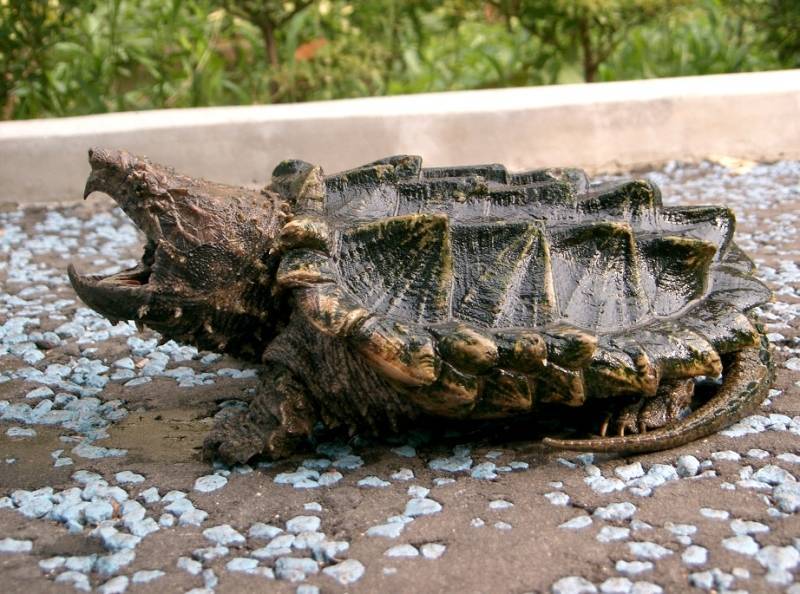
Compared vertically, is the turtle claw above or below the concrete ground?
above

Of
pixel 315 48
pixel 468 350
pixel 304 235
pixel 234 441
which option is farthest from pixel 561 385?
pixel 315 48

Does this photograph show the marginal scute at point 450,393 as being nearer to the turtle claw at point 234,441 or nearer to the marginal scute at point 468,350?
the marginal scute at point 468,350

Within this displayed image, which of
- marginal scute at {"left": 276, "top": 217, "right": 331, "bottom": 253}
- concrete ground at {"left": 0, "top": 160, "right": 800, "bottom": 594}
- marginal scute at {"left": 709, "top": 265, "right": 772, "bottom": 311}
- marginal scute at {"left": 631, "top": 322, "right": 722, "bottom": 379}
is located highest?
marginal scute at {"left": 276, "top": 217, "right": 331, "bottom": 253}

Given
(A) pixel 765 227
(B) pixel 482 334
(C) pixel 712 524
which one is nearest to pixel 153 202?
(B) pixel 482 334

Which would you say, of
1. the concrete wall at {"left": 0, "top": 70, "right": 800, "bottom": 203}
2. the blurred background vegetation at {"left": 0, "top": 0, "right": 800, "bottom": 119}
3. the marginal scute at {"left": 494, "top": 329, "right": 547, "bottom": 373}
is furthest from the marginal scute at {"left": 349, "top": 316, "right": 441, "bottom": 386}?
the blurred background vegetation at {"left": 0, "top": 0, "right": 800, "bottom": 119}

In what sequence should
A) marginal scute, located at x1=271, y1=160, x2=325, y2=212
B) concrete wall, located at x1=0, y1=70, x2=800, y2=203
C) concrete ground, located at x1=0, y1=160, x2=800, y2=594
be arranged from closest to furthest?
concrete ground, located at x1=0, y1=160, x2=800, y2=594
marginal scute, located at x1=271, y1=160, x2=325, y2=212
concrete wall, located at x1=0, y1=70, x2=800, y2=203

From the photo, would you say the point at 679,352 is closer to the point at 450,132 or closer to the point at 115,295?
the point at 115,295

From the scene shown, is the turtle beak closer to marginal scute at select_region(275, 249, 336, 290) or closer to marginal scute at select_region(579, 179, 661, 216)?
marginal scute at select_region(275, 249, 336, 290)
